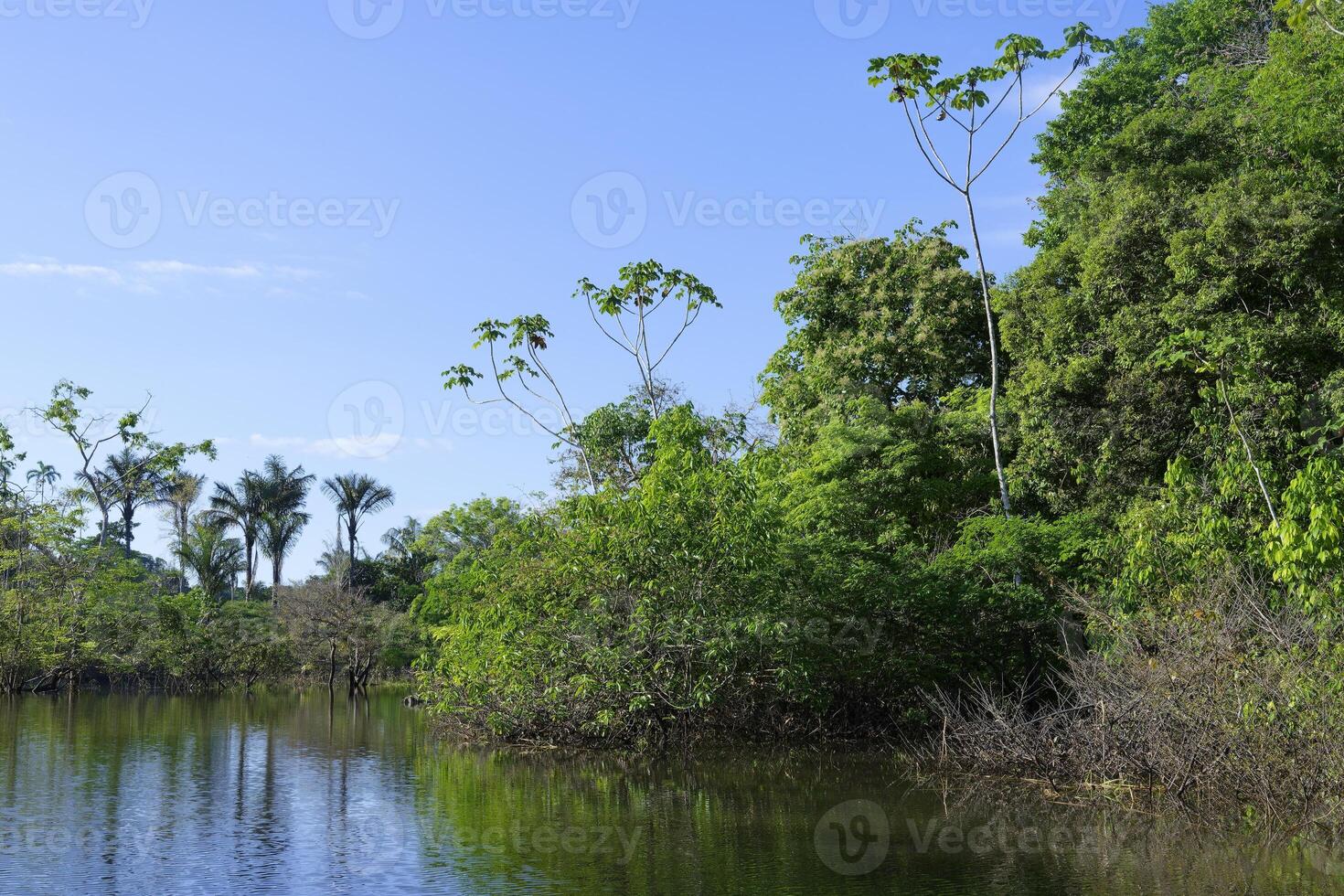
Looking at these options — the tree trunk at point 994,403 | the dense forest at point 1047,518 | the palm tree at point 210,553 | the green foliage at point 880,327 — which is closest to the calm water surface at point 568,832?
the dense forest at point 1047,518

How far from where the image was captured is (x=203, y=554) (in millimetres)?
49531

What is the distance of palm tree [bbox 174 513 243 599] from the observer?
162ft

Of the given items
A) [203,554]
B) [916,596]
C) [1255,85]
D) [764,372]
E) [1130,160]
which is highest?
[1255,85]

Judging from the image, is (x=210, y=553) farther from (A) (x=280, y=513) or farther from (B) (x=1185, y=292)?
(B) (x=1185, y=292)

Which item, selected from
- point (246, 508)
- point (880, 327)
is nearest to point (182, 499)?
point (246, 508)

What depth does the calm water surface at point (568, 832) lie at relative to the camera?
30.3ft

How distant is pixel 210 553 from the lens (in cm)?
4966

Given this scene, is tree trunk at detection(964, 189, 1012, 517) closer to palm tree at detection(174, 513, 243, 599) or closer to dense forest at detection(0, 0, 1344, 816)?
dense forest at detection(0, 0, 1344, 816)

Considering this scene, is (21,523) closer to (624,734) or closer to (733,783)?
(624,734)

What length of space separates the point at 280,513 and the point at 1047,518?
42.1m

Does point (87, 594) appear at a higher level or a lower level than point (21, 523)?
lower

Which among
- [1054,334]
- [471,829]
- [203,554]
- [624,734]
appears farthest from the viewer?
[203,554]

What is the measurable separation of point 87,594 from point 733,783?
92.6ft

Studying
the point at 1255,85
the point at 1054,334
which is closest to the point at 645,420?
the point at 1054,334
